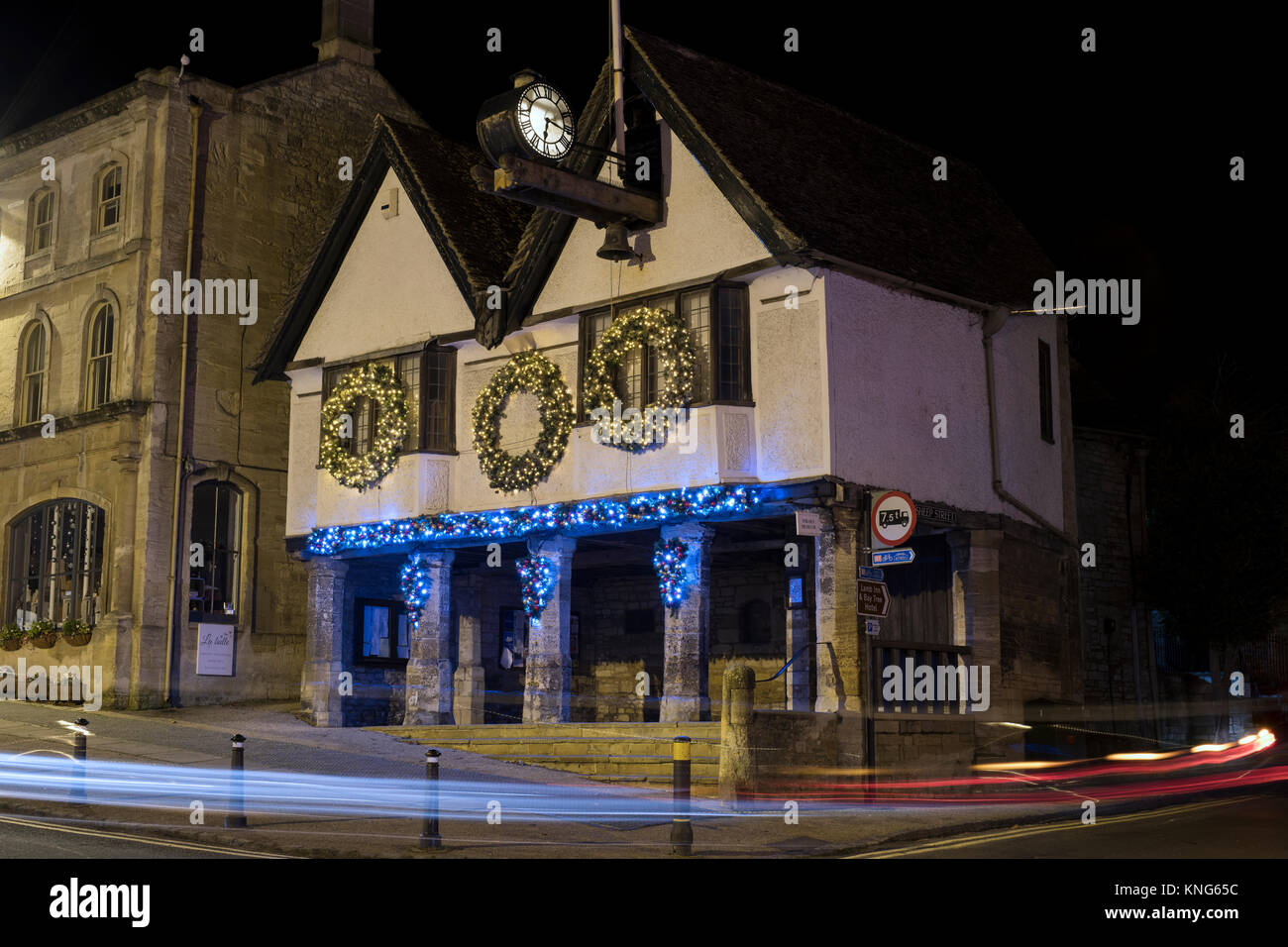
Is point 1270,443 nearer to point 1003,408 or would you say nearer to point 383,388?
point 1003,408

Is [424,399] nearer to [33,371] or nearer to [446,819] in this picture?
[33,371]

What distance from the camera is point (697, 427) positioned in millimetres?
22766

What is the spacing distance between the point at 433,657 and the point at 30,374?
12.5m

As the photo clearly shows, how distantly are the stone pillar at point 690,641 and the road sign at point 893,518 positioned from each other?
4.63m

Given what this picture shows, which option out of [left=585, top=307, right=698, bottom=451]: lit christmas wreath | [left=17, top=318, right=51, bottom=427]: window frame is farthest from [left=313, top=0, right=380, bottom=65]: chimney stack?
[left=585, top=307, right=698, bottom=451]: lit christmas wreath

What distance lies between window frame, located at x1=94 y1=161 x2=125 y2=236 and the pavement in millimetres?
11214

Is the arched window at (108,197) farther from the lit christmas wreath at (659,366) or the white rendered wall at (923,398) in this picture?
the white rendered wall at (923,398)

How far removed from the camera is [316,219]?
106ft

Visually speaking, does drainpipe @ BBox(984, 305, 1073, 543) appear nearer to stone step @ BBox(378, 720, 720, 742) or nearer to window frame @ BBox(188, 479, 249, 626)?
stone step @ BBox(378, 720, 720, 742)

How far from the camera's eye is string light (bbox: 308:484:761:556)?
22.5 meters

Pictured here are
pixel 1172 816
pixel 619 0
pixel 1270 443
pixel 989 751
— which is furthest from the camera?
pixel 1270 443

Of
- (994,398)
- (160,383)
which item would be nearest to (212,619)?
(160,383)

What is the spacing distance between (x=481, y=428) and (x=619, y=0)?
7171mm

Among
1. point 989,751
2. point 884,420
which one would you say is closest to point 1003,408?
point 884,420
